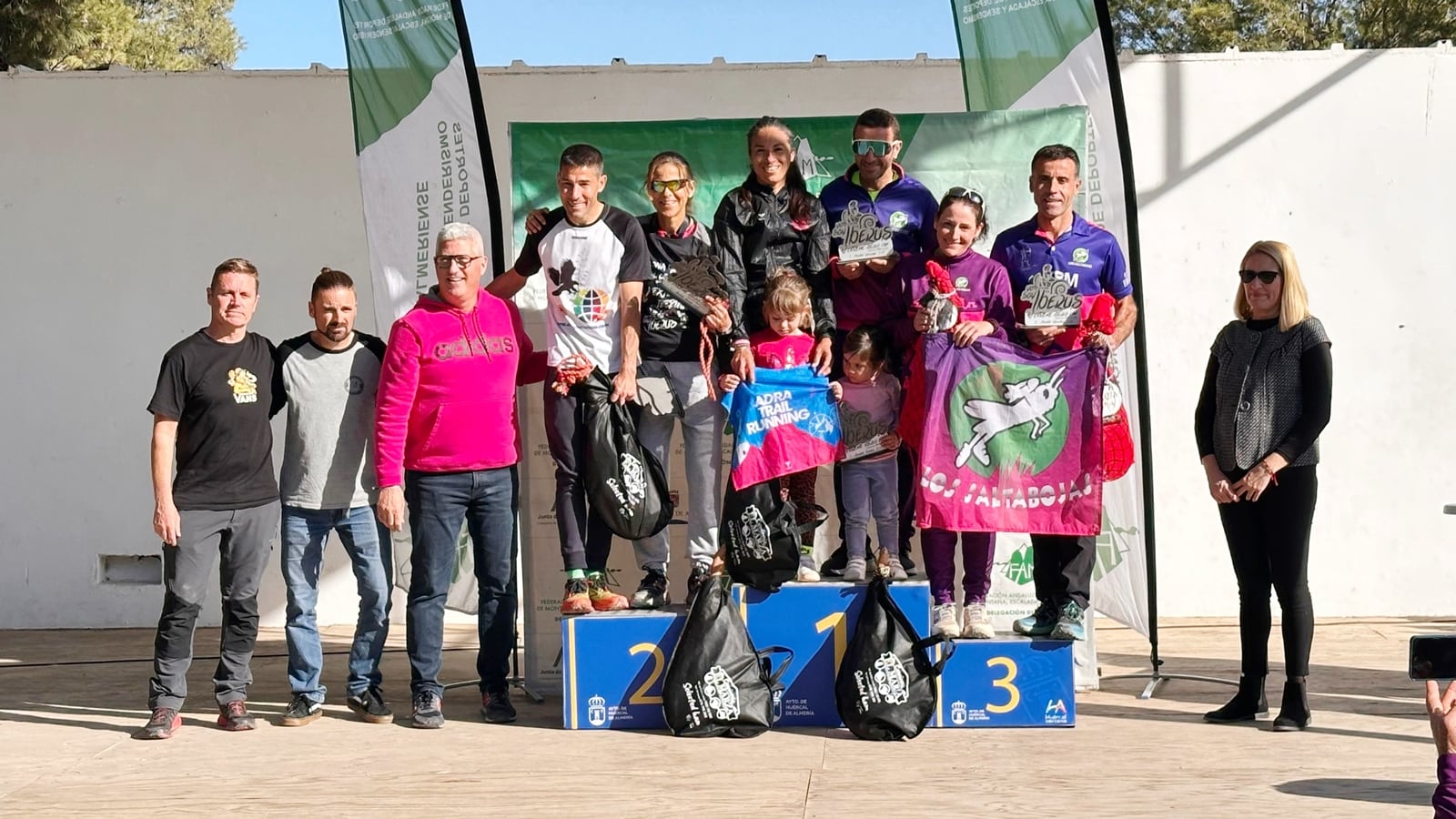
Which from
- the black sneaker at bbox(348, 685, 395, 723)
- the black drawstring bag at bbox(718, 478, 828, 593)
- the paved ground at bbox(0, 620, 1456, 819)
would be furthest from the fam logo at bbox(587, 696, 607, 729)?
the black sneaker at bbox(348, 685, 395, 723)

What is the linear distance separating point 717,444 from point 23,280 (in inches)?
172

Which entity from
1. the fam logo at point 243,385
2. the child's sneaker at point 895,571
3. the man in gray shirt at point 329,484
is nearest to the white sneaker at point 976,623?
the child's sneaker at point 895,571

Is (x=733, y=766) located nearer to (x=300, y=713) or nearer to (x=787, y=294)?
(x=787, y=294)

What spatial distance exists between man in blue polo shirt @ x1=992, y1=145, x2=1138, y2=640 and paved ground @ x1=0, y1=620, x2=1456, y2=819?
46 cm

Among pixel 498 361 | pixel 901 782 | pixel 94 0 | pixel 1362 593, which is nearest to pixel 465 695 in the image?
pixel 498 361

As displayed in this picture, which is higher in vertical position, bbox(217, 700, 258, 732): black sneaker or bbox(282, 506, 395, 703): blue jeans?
bbox(282, 506, 395, 703): blue jeans

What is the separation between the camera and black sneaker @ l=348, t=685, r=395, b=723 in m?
5.52

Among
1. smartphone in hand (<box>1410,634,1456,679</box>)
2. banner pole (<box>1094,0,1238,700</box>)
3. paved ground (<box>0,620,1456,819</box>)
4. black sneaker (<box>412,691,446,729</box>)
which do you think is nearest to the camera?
smartphone in hand (<box>1410,634,1456,679</box>)

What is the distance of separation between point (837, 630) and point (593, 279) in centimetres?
151

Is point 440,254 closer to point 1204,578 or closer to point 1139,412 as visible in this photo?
point 1139,412

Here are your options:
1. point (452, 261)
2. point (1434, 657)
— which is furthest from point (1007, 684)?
point (1434, 657)

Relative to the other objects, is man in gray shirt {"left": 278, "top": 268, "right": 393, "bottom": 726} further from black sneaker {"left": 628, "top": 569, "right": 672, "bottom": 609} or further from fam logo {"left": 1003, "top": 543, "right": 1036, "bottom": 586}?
fam logo {"left": 1003, "top": 543, "right": 1036, "bottom": 586}

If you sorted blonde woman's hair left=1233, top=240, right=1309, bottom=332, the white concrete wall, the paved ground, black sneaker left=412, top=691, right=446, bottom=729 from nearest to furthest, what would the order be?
the paved ground, blonde woman's hair left=1233, top=240, right=1309, bottom=332, black sneaker left=412, top=691, right=446, bottom=729, the white concrete wall

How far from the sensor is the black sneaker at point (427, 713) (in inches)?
213
